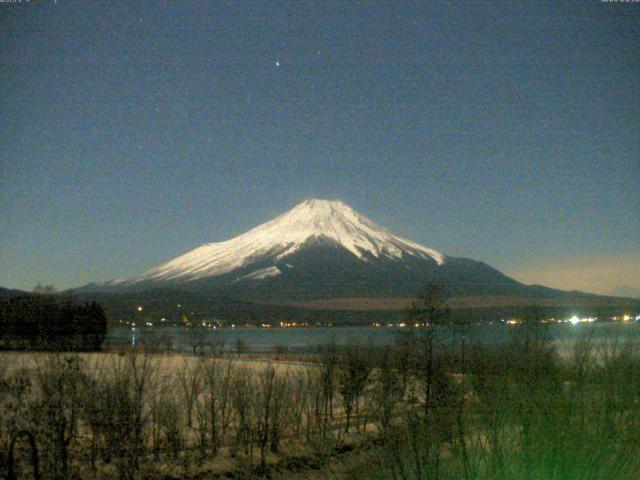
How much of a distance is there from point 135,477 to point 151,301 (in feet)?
398

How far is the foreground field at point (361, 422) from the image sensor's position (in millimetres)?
4777

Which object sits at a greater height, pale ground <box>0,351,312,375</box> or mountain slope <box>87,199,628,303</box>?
mountain slope <box>87,199,628,303</box>

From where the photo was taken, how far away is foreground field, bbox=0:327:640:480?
4.78 metres

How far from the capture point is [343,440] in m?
16.1

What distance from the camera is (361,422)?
1942 centimetres

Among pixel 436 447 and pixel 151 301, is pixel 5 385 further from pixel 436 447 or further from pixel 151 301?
pixel 151 301

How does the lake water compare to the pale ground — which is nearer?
the lake water

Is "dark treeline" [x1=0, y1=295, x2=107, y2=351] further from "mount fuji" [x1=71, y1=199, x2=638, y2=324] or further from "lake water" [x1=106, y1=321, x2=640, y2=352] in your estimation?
"mount fuji" [x1=71, y1=199, x2=638, y2=324]

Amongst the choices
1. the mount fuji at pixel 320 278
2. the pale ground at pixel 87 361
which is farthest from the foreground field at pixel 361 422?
the mount fuji at pixel 320 278

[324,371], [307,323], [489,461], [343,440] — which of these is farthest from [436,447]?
[307,323]

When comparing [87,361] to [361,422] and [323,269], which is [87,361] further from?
[323,269]

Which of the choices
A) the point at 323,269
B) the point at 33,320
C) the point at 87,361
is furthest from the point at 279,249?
the point at 87,361

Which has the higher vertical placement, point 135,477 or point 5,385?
point 5,385

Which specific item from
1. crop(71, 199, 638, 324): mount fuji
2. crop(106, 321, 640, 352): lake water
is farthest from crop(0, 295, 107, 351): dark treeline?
crop(71, 199, 638, 324): mount fuji
